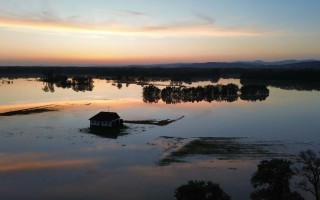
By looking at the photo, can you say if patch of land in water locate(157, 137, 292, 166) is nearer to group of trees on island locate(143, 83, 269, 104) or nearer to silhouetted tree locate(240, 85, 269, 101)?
group of trees on island locate(143, 83, 269, 104)

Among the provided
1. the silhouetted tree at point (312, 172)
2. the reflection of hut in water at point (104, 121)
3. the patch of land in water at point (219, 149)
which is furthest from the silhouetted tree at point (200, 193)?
the reflection of hut in water at point (104, 121)

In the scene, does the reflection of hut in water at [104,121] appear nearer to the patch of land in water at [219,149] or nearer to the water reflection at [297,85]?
the patch of land in water at [219,149]

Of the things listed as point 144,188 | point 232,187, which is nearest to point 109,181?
point 144,188

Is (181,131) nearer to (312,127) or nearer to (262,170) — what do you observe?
(312,127)

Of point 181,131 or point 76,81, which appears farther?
point 76,81

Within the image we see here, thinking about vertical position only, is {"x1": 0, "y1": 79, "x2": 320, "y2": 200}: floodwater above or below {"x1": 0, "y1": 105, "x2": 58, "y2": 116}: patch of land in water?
below

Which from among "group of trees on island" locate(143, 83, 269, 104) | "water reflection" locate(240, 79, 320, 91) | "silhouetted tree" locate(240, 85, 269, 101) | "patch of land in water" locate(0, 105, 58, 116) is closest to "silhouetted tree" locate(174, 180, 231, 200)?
"patch of land in water" locate(0, 105, 58, 116)
